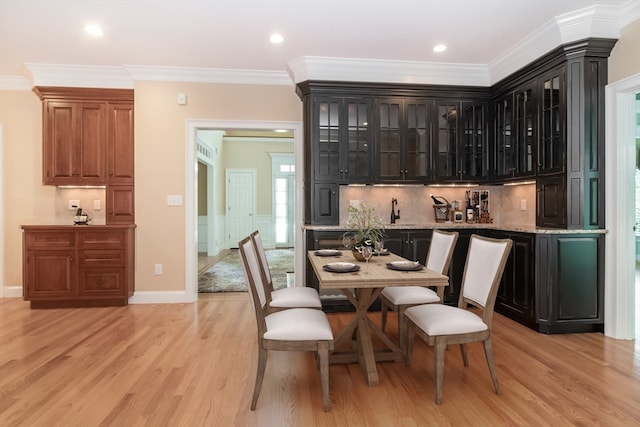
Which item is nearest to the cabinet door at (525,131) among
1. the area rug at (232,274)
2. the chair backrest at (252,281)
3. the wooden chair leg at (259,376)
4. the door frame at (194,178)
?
the door frame at (194,178)

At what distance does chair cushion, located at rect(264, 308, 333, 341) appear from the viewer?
Answer: 2061 mm

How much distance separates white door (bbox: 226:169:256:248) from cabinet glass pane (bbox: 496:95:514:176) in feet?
21.8

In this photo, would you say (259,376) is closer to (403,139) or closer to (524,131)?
(403,139)

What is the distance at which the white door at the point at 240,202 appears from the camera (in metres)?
9.68

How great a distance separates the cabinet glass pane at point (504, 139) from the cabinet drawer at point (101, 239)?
4.42m

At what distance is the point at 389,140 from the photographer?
4.31 meters

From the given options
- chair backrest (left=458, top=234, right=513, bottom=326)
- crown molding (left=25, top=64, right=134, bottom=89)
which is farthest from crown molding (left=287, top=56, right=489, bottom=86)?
chair backrest (left=458, top=234, right=513, bottom=326)

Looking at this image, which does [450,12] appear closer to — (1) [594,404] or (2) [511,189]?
(2) [511,189]

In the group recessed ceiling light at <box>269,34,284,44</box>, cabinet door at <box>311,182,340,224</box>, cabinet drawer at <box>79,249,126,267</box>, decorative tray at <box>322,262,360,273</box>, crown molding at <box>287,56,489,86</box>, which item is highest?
recessed ceiling light at <box>269,34,284,44</box>

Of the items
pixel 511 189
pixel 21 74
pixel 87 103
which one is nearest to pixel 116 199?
pixel 87 103

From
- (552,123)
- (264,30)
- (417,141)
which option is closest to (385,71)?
(417,141)

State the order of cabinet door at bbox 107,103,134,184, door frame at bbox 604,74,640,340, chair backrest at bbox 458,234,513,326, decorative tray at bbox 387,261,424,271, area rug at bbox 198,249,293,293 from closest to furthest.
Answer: chair backrest at bbox 458,234,513,326
decorative tray at bbox 387,261,424,271
door frame at bbox 604,74,640,340
cabinet door at bbox 107,103,134,184
area rug at bbox 198,249,293,293

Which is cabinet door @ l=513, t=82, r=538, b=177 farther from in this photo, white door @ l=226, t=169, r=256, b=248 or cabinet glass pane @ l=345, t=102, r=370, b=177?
white door @ l=226, t=169, r=256, b=248

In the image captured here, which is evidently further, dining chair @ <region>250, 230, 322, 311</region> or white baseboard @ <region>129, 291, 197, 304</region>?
white baseboard @ <region>129, 291, 197, 304</region>
